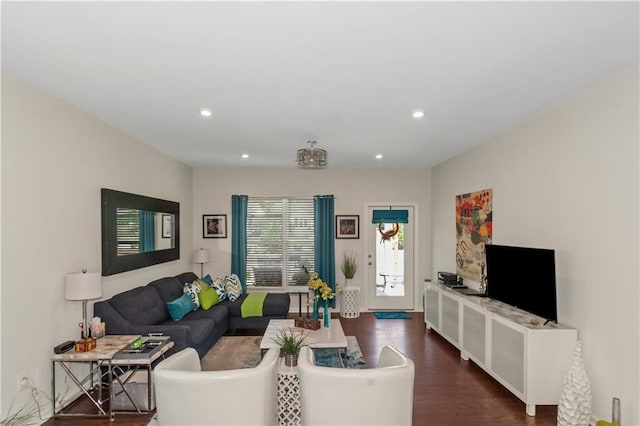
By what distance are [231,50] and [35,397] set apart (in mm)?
2964

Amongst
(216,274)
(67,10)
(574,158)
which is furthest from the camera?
(216,274)

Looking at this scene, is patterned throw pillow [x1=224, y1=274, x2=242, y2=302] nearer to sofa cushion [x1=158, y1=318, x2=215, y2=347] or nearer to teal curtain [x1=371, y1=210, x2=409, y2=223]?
sofa cushion [x1=158, y1=318, x2=215, y2=347]

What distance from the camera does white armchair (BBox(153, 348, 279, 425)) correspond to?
2010mm

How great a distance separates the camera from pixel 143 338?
338 centimetres

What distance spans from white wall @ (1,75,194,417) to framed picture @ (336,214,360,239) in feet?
12.2

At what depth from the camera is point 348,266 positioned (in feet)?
21.4

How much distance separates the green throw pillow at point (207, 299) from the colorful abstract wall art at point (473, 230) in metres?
3.58

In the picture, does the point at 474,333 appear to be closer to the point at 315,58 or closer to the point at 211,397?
the point at 211,397

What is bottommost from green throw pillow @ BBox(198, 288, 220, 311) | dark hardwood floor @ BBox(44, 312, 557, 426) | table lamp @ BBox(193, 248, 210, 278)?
dark hardwood floor @ BBox(44, 312, 557, 426)

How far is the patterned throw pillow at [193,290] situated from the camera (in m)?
5.09

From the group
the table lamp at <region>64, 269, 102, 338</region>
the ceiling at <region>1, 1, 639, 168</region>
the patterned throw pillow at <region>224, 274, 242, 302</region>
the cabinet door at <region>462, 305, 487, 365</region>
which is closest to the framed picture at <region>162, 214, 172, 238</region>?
the patterned throw pillow at <region>224, 274, 242, 302</region>

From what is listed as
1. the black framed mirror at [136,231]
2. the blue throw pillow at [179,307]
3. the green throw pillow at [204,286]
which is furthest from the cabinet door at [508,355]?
the black framed mirror at [136,231]

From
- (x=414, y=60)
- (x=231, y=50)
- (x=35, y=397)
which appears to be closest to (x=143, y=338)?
(x=35, y=397)

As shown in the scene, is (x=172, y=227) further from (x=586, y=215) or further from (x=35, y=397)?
(x=586, y=215)
